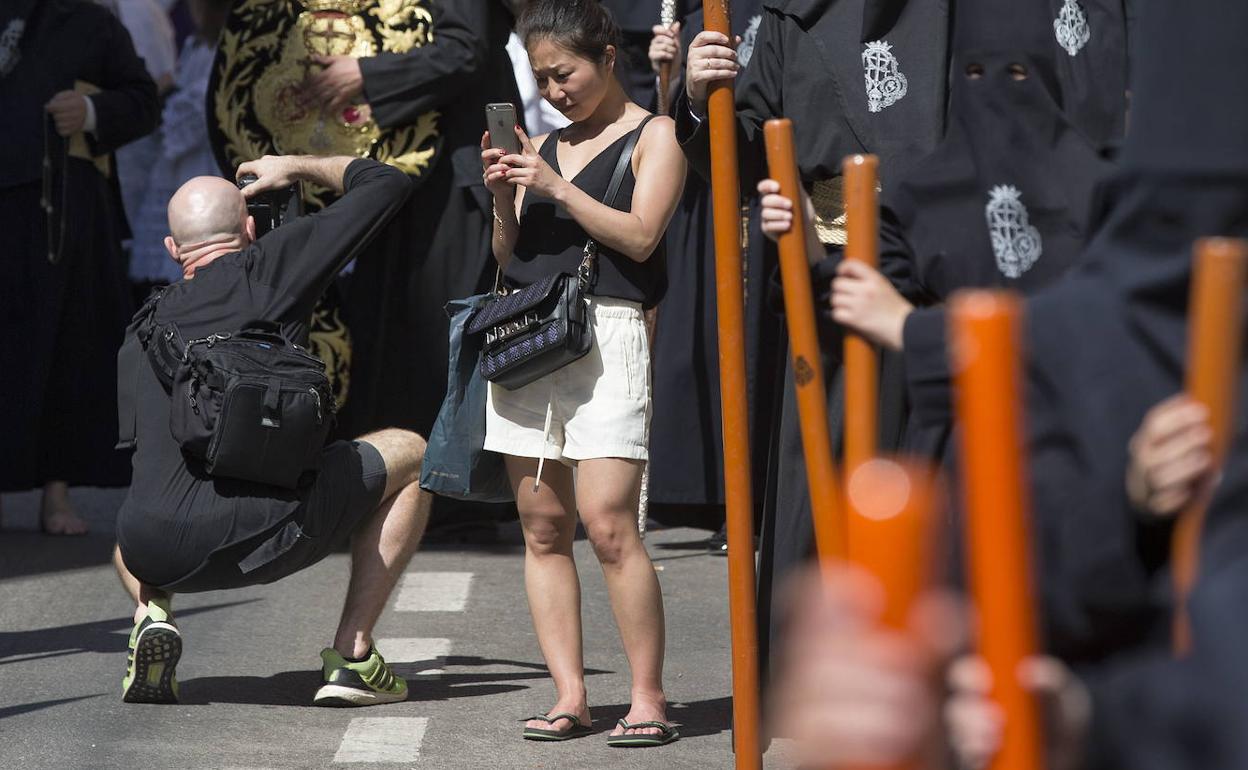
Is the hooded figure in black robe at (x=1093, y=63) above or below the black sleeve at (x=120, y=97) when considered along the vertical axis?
above

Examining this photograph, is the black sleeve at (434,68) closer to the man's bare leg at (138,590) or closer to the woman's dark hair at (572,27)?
the woman's dark hair at (572,27)

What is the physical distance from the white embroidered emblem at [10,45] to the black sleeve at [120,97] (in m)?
0.31

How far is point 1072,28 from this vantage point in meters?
3.58

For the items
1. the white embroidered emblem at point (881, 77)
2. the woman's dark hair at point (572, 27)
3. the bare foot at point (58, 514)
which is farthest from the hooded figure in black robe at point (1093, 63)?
the bare foot at point (58, 514)

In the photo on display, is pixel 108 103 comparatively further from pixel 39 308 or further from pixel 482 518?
pixel 482 518

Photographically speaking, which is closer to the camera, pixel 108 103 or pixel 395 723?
pixel 395 723

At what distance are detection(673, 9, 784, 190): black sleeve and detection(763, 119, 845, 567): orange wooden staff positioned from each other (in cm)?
127

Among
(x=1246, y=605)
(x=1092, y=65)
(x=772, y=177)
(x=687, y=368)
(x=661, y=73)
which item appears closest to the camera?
(x=1246, y=605)

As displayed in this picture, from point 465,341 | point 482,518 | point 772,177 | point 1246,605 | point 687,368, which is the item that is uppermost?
point 772,177

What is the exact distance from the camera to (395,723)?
4797 millimetres

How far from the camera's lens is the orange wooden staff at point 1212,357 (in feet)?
5.22

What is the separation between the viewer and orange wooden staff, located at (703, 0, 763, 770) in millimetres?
3688

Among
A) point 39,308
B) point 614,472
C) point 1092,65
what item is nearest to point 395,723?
point 614,472

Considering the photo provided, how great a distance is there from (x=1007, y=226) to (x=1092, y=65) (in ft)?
2.64
